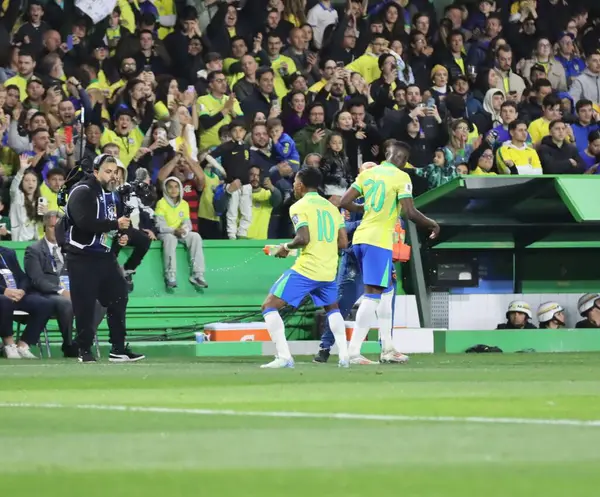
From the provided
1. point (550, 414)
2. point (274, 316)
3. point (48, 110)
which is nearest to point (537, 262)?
point (48, 110)

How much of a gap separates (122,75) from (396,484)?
1649 centimetres

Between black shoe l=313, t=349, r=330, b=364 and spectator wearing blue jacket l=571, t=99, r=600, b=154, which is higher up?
spectator wearing blue jacket l=571, t=99, r=600, b=154

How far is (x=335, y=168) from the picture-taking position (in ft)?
65.3

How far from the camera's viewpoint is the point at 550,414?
7.34 meters

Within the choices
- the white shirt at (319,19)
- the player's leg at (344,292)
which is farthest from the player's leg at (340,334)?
the white shirt at (319,19)

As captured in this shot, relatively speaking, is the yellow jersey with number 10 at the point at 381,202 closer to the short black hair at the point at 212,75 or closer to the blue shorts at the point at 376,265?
the blue shorts at the point at 376,265

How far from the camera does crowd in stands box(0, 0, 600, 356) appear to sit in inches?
752

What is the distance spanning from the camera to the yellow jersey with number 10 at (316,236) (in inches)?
502

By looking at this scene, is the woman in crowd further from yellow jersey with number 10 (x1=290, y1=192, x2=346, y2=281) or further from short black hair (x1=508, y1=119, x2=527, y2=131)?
short black hair (x1=508, y1=119, x2=527, y2=131)

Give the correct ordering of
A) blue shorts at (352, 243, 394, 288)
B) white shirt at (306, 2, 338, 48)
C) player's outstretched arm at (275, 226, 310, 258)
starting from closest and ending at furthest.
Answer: player's outstretched arm at (275, 226, 310, 258) → blue shorts at (352, 243, 394, 288) → white shirt at (306, 2, 338, 48)

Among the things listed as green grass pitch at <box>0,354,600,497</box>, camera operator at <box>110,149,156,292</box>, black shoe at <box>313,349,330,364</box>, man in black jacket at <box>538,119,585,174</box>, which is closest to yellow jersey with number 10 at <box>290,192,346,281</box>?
black shoe at <box>313,349,330,364</box>

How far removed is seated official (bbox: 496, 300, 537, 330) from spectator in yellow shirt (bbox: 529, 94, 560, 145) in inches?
160

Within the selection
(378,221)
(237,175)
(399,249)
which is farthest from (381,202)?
(237,175)

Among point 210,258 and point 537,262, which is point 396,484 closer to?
point 210,258
